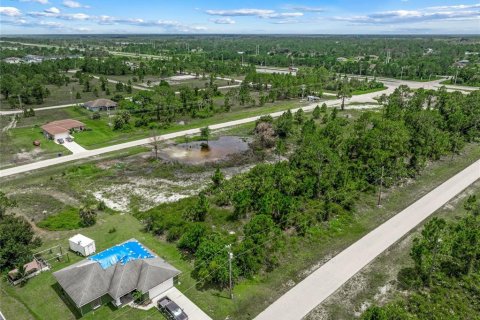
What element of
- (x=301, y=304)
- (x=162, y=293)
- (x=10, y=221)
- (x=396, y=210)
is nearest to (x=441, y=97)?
(x=396, y=210)

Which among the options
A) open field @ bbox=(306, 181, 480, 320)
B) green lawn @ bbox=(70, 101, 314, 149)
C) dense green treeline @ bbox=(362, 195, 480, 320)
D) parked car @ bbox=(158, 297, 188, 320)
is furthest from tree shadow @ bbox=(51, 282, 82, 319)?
green lawn @ bbox=(70, 101, 314, 149)

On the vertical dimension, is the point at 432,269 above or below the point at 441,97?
below

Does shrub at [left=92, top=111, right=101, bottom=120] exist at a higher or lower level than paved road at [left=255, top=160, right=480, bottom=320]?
higher

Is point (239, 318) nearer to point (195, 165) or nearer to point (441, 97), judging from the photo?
point (195, 165)

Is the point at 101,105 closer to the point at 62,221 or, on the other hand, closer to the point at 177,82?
the point at 177,82

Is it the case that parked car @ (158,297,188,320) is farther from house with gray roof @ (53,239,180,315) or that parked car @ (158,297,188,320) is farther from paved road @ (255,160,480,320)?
paved road @ (255,160,480,320)

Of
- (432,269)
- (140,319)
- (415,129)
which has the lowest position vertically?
(140,319)
